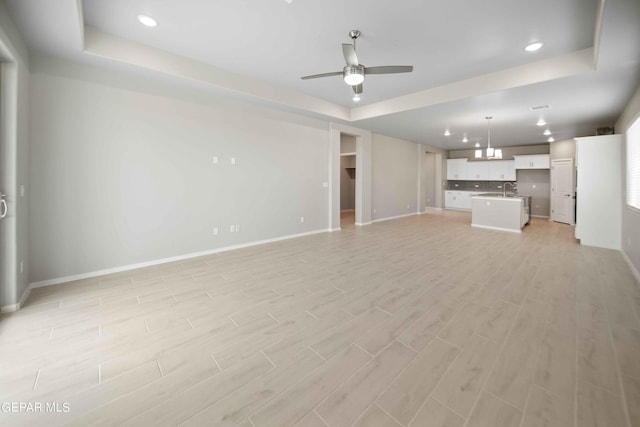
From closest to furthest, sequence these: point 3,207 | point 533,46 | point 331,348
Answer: point 331,348, point 3,207, point 533,46

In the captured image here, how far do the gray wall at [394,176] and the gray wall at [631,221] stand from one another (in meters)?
4.96

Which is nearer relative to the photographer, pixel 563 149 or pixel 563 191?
pixel 563 191

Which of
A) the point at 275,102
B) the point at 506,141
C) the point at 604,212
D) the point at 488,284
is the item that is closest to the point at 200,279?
the point at 275,102

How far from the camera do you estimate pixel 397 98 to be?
531 cm

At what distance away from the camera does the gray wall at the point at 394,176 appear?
26.4 feet

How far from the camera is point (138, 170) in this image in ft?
12.3

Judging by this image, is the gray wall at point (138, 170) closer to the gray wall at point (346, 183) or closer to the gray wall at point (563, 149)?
the gray wall at point (346, 183)

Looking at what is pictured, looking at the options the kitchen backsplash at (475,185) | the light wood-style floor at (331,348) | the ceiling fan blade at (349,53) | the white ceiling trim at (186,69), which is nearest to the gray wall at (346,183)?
the kitchen backsplash at (475,185)

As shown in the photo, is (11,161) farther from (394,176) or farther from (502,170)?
(502,170)

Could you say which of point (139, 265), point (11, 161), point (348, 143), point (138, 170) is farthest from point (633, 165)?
point (11, 161)

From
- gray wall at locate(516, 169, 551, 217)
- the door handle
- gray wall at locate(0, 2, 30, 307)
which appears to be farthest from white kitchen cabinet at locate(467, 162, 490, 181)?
the door handle

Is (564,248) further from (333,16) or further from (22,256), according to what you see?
(22,256)

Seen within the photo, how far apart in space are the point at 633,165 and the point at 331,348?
5.22 metres

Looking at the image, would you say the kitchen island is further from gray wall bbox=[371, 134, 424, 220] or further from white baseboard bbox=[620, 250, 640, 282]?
gray wall bbox=[371, 134, 424, 220]
